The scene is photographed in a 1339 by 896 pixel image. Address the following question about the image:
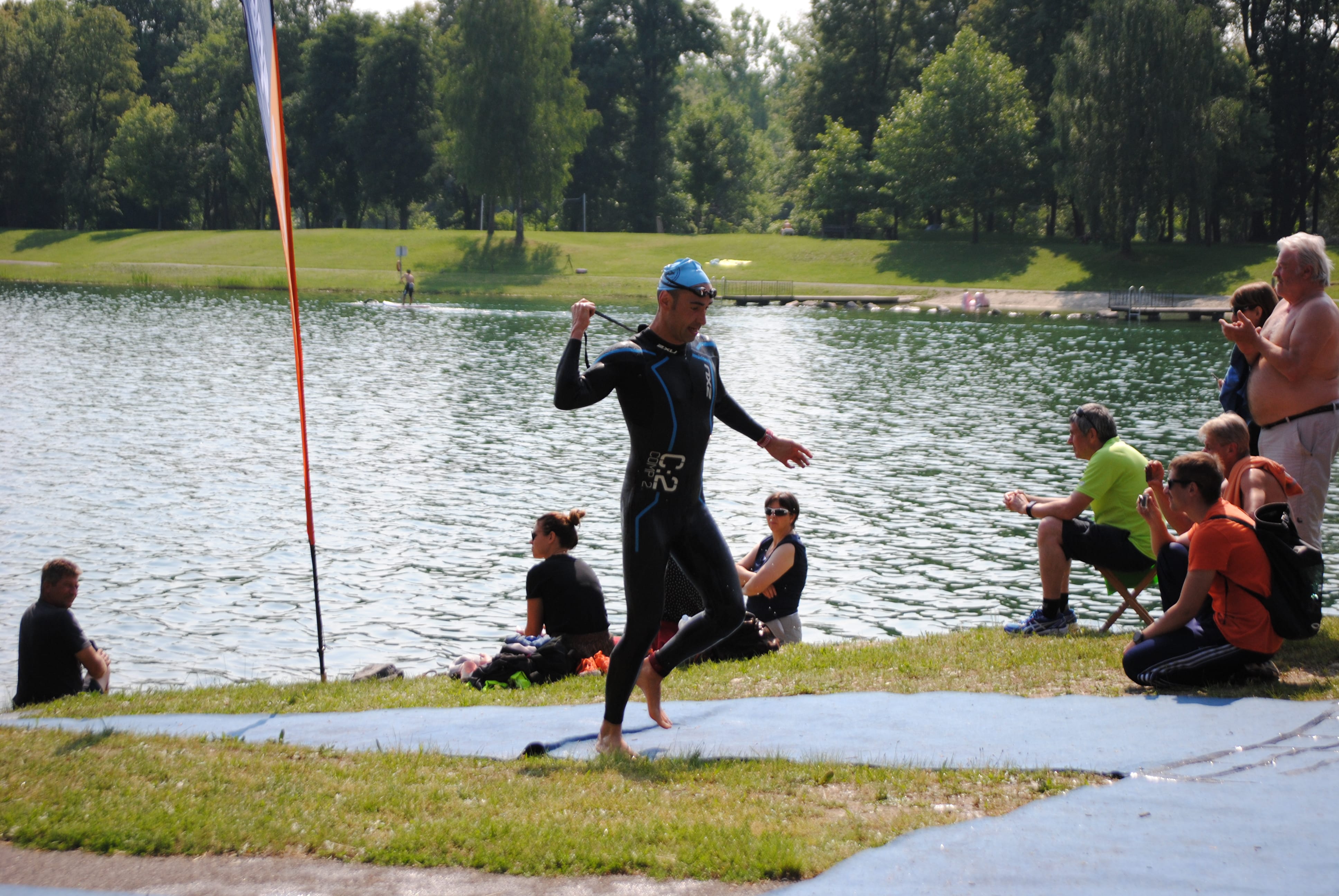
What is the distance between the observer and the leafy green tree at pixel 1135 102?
65.4 metres

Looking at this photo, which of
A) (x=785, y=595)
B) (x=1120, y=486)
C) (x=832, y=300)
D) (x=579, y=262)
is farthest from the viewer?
(x=579, y=262)

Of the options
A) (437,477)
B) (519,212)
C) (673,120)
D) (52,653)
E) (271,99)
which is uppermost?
(673,120)

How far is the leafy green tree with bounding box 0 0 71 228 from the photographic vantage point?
101 meters

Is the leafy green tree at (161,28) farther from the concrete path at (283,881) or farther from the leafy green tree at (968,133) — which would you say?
the concrete path at (283,881)

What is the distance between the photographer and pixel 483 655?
1000 cm

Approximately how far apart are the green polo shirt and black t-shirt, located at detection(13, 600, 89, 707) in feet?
25.8

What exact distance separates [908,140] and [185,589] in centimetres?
7552

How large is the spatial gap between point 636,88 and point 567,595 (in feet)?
325

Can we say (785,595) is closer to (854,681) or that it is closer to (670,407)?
(854,681)

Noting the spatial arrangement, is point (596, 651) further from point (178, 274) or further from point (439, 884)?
point (178, 274)

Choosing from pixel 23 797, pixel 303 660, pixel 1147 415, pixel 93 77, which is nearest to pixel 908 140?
pixel 1147 415

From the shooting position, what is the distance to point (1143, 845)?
4695 mm

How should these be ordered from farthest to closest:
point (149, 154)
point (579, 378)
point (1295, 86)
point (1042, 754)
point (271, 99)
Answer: point (149, 154)
point (1295, 86)
point (271, 99)
point (579, 378)
point (1042, 754)

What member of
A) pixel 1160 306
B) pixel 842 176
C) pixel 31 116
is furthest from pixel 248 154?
pixel 1160 306
